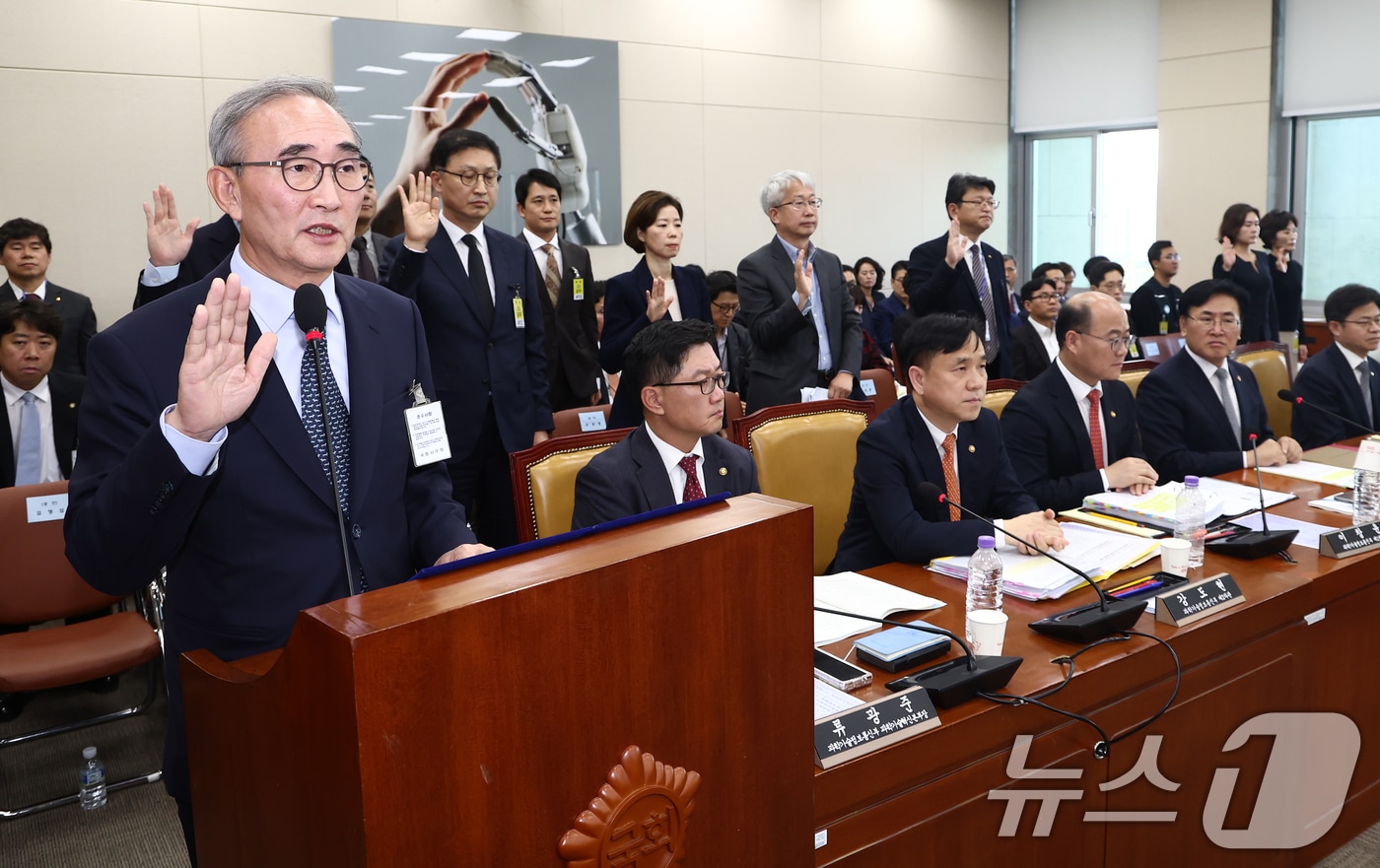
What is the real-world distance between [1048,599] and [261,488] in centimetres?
150

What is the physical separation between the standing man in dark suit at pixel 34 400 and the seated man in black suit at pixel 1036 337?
4.24 metres

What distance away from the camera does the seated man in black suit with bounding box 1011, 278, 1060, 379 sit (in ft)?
17.9

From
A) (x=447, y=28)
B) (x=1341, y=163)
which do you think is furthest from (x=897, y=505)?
(x=1341, y=163)

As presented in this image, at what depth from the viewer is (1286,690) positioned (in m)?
2.20

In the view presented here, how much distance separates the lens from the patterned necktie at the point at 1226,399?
361 cm

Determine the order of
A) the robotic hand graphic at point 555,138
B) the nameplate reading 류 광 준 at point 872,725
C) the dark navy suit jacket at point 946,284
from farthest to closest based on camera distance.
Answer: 1. the robotic hand graphic at point 555,138
2. the dark navy suit jacket at point 946,284
3. the nameplate reading 류 광 준 at point 872,725

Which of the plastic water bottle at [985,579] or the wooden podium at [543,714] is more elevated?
the wooden podium at [543,714]

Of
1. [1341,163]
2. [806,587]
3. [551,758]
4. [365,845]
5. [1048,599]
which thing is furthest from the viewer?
[1341,163]

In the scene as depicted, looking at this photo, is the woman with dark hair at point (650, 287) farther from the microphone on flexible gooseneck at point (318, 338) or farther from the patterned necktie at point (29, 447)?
the microphone on flexible gooseneck at point (318, 338)

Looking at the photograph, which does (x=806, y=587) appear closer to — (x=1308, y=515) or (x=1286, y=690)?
(x=1286, y=690)

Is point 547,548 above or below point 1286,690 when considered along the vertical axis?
above

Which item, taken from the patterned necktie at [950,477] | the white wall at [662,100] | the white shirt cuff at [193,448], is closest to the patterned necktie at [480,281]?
the patterned necktie at [950,477]

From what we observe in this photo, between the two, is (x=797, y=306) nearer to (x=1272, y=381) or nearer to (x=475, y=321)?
(x=475, y=321)

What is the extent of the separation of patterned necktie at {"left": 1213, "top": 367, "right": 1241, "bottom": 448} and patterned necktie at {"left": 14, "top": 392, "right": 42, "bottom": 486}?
4155 millimetres
